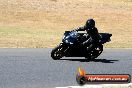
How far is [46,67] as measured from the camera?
1577cm

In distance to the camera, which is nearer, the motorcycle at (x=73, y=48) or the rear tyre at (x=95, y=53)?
the motorcycle at (x=73, y=48)

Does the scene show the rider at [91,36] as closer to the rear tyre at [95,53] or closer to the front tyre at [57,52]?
the rear tyre at [95,53]

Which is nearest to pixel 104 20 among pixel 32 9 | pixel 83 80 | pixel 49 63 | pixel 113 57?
pixel 32 9

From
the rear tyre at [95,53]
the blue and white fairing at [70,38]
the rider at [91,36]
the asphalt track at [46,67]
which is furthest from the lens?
the rear tyre at [95,53]

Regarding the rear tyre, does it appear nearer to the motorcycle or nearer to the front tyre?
the motorcycle

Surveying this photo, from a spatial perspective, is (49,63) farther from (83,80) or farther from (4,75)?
(83,80)

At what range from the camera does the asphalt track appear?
43.1 feet

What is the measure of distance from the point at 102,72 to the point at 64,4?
3221 centimetres

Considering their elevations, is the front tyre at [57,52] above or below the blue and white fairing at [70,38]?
→ below

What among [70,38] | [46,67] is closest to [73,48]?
[70,38]

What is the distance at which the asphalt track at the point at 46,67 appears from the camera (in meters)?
13.1

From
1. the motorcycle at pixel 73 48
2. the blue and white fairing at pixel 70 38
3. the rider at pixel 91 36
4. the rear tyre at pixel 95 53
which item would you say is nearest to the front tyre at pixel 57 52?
the motorcycle at pixel 73 48

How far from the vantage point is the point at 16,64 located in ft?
53.2

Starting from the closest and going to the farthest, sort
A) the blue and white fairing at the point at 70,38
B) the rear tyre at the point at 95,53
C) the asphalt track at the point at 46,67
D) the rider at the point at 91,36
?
the asphalt track at the point at 46,67
the blue and white fairing at the point at 70,38
the rider at the point at 91,36
the rear tyre at the point at 95,53
